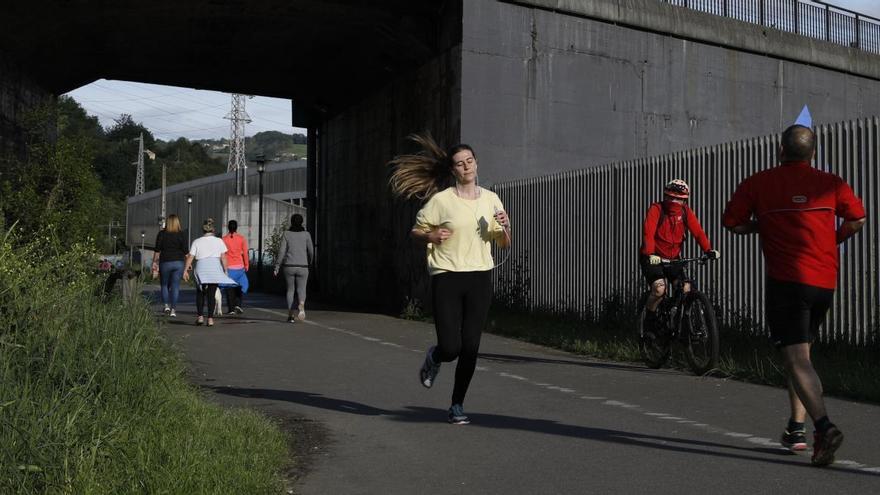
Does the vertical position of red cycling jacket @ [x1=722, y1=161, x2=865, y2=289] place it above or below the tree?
below

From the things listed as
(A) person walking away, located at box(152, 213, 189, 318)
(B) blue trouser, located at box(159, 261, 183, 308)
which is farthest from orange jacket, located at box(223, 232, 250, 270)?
(B) blue trouser, located at box(159, 261, 183, 308)

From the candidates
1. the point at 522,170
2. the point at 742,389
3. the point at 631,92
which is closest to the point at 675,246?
the point at 742,389

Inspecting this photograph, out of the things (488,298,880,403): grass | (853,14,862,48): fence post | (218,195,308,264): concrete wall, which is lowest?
(488,298,880,403): grass

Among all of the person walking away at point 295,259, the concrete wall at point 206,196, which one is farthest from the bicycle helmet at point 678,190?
the concrete wall at point 206,196

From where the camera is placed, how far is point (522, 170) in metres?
18.8

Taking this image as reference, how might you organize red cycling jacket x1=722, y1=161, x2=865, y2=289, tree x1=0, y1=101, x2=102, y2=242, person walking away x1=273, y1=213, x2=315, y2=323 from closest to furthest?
red cycling jacket x1=722, y1=161, x2=865, y2=289 → person walking away x1=273, y1=213, x2=315, y2=323 → tree x1=0, y1=101, x2=102, y2=242

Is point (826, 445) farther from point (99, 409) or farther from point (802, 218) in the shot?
point (99, 409)

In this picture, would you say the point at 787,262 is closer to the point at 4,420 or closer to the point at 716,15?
the point at 4,420

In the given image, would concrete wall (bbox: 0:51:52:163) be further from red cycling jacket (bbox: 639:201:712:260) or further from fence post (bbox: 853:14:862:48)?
fence post (bbox: 853:14:862:48)

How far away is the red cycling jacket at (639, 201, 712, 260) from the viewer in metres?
9.81

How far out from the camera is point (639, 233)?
572 inches

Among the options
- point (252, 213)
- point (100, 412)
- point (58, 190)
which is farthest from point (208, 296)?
point (252, 213)

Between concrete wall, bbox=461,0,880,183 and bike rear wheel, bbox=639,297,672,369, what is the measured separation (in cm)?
828

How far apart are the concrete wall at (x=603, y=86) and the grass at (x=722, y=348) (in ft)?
11.6
